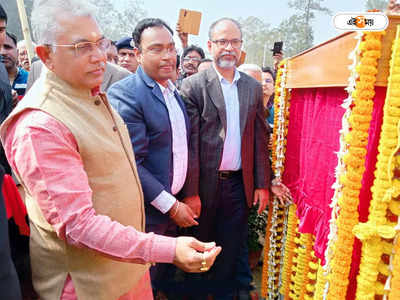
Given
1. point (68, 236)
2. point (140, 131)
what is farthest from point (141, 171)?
point (68, 236)

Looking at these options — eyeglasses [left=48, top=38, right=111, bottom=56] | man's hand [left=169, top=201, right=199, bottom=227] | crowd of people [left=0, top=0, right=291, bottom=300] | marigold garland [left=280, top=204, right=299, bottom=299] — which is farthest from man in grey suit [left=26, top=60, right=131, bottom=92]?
marigold garland [left=280, top=204, right=299, bottom=299]

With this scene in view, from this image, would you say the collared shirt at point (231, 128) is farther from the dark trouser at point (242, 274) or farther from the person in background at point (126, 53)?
the person in background at point (126, 53)

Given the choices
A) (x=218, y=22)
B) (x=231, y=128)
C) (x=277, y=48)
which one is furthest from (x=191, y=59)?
(x=231, y=128)

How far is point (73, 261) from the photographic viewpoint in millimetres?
1137

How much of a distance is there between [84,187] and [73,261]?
349 millimetres

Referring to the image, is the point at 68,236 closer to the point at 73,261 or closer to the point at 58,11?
the point at 73,261

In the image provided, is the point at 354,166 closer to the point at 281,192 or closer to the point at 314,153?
the point at 314,153

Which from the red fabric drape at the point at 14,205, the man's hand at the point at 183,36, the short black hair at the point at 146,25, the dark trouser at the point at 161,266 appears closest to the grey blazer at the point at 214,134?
the dark trouser at the point at 161,266

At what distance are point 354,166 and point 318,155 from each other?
48 centimetres

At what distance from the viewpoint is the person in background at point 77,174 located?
950 mm

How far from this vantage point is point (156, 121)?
73.2 inches

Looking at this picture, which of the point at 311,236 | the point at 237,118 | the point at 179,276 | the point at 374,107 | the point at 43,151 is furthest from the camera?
the point at 179,276

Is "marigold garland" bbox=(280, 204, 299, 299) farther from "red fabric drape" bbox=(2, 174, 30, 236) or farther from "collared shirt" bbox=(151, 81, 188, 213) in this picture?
"red fabric drape" bbox=(2, 174, 30, 236)

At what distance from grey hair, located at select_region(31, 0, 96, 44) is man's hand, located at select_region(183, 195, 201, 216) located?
1.39 meters
